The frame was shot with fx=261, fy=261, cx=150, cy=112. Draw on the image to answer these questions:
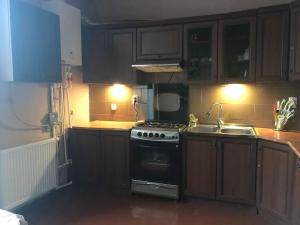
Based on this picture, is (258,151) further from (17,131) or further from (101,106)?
(17,131)

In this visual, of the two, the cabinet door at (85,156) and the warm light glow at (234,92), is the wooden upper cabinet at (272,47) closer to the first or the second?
the warm light glow at (234,92)

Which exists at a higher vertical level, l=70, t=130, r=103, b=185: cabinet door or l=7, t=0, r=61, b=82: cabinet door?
l=7, t=0, r=61, b=82: cabinet door

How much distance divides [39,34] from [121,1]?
4.99 feet

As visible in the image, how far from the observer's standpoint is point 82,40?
12.1ft

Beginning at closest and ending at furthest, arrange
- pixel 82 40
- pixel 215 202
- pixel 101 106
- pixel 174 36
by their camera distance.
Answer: pixel 215 202 → pixel 174 36 → pixel 82 40 → pixel 101 106

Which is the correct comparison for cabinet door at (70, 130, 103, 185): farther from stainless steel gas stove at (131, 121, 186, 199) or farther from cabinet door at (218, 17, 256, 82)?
cabinet door at (218, 17, 256, 82)

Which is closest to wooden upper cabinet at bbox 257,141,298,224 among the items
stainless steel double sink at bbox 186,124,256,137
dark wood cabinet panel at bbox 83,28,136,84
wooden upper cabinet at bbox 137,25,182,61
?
stainless steel double sink at bbox 186,124,256,137

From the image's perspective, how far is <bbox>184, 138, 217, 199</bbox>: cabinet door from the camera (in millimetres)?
3031

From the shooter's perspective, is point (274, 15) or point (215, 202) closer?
point (274, 15)

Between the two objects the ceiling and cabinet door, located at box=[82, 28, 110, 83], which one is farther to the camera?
cabinet door, located at box=[82, 28, 110, 83]

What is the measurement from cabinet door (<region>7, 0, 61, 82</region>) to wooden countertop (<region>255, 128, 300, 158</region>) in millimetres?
2426

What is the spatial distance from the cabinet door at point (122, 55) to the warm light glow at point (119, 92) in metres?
0.30


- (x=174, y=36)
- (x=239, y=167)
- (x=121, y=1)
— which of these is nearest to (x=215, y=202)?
(x=239, y=167)

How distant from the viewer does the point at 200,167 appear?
309 cm
